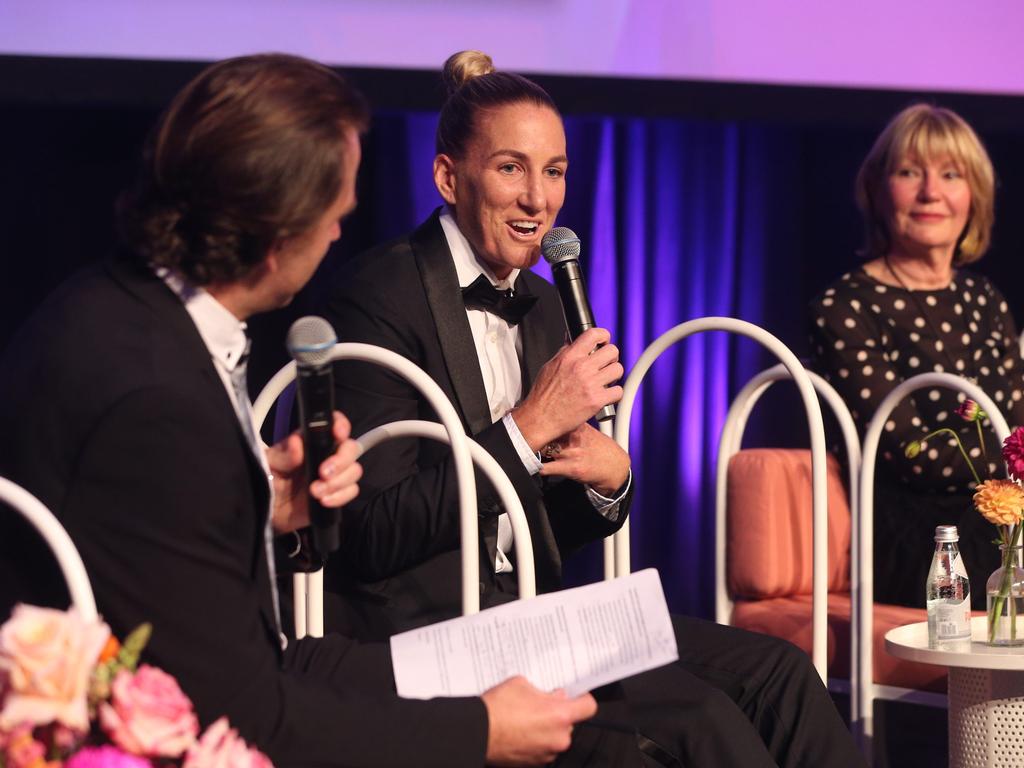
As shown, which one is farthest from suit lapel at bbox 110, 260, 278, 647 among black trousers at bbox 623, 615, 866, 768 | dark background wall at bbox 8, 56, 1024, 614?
dark background wall at bbox 8, 56, 1024, 614

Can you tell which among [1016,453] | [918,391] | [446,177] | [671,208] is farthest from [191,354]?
[671,208]

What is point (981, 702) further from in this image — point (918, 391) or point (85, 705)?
point (85, 705)

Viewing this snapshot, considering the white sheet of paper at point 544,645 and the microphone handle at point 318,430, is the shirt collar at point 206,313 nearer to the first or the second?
the microphone handle at point 318,430

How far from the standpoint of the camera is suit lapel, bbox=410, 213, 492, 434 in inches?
75.9

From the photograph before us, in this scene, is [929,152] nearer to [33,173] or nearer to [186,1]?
[186,1]

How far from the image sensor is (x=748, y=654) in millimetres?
1914

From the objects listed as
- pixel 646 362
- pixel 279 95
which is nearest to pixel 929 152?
pixel 646 362

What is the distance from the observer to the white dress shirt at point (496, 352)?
1.96m

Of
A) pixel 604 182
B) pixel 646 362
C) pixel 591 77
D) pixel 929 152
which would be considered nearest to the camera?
pixel 646 362

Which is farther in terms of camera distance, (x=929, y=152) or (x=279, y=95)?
(x=929, y=152)

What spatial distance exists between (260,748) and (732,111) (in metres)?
2.65

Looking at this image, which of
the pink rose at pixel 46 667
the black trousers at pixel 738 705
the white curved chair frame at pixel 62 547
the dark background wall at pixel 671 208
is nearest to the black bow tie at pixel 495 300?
the black trousers at pixel 738 705

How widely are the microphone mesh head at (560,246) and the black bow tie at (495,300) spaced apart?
0.42 feet

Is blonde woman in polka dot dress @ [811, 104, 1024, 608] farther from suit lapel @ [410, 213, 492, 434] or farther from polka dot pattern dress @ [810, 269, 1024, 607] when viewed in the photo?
suit lapel @ [410, 213, 492, 434]
